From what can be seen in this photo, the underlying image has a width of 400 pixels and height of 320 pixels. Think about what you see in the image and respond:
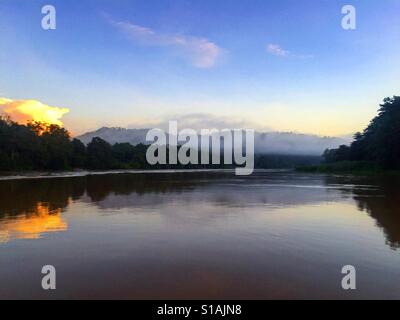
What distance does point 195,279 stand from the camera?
23.4 ft

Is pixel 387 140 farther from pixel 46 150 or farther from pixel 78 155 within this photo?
pixel 78 155

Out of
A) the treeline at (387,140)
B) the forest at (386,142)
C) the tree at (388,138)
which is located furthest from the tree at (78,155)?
the tree at (388,138)

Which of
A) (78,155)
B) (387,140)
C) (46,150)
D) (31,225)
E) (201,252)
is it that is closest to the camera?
(201,252)

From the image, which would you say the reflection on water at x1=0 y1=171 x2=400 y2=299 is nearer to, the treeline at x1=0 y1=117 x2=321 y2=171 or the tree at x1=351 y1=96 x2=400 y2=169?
the tree at x1=351 y1=96 x2=400 y2=169

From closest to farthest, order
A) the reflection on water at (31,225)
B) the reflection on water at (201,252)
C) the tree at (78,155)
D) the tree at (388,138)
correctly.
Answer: the reflection on water at (201,252), the reflection on water at (31,225), the tree at (388,138), the tree at (78,155)

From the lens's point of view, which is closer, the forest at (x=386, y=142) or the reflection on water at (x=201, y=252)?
the reflection on water at (x=201, y=252)

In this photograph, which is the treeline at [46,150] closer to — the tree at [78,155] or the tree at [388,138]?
the tree at [78,155]

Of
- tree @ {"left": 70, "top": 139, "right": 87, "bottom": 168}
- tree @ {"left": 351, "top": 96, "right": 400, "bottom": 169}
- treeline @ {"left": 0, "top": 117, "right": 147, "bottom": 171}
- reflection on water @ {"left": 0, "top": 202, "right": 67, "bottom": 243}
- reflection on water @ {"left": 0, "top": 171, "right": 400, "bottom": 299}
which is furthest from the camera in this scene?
tree @ {"left": 70, "top": 139, "right": 87, "bottom": 168}

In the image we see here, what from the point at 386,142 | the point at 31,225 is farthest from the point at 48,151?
the point at 31,225

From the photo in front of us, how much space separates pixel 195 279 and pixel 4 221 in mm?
9614

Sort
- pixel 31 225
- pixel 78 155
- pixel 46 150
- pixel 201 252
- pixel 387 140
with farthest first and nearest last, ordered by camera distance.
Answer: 1. pixel 78 155
2. pixel 46 150
3. pixel 387 140
4. pixel 31 225
5. pixel 201 252

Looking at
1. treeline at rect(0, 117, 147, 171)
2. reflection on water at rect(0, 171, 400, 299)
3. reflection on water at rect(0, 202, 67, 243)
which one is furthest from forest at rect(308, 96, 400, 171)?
treeline at rect(0, 117, 147, 171)

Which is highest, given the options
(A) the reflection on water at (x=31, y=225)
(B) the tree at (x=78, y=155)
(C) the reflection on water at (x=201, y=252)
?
(B) the tree at (x=78, y=155)
